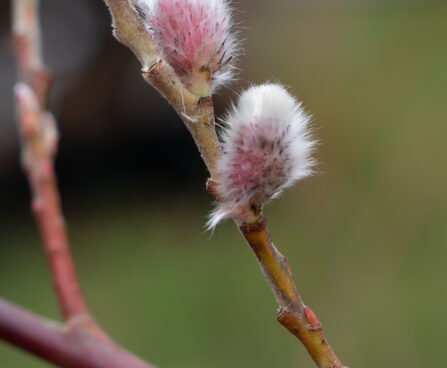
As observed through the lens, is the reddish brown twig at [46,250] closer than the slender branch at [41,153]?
Yes

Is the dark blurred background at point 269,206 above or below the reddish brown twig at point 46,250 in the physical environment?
below

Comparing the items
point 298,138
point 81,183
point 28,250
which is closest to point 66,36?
point 81,183

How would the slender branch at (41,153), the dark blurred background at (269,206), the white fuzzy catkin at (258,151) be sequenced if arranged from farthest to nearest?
the dark blurred background at (269,206) → the slender branch at (41,153) → the white fuzzy catkin at (258,151)

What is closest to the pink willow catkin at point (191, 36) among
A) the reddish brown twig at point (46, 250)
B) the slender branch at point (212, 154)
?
the slender branch at point (212, 154)

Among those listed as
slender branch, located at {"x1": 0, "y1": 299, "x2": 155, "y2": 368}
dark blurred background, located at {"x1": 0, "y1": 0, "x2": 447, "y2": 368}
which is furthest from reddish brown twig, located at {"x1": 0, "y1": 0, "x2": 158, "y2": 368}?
dark blurred background, located at {"x1": 0, "y1": 0, "x2": 447, "y2": 368}

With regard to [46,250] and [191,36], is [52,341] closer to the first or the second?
[46,250]

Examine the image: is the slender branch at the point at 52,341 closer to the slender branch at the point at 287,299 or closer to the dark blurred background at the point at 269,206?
the slender branch at the point at 287,299

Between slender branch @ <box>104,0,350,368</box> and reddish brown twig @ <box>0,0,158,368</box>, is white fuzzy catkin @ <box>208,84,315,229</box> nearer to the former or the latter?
slender branch @ <box>104,0,350,368</box>
